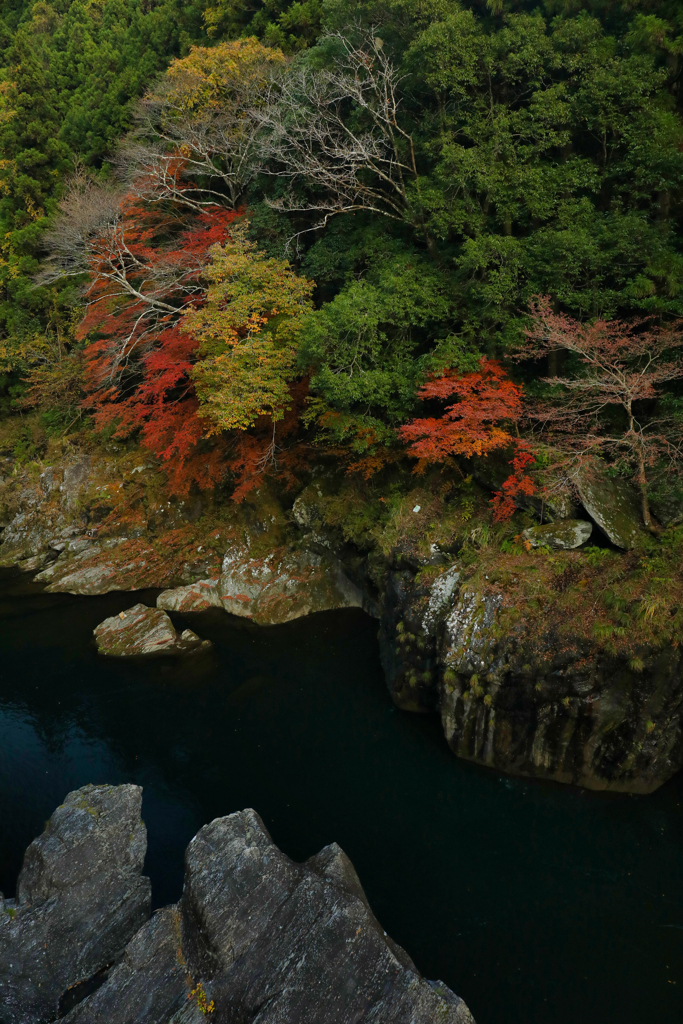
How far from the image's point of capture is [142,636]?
1330 centimetres

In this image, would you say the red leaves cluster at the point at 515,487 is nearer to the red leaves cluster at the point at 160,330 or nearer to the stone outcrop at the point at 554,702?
the stone outcrop at the point at 554,702

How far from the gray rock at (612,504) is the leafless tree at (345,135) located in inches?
282

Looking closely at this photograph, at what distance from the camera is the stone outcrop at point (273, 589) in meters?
14.3

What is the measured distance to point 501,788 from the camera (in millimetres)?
8797

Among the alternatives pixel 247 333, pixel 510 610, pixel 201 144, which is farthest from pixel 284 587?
pixel 201 144

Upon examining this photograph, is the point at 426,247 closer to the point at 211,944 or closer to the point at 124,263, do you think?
the point at 124,263

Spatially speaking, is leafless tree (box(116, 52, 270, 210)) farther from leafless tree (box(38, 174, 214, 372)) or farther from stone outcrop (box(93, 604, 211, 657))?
stone outcrop (box(93, 604, 211, 657))

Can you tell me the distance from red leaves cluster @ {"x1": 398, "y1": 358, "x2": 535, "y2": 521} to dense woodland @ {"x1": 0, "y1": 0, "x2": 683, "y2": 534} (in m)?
0.06

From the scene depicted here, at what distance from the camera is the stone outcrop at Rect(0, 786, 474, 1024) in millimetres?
5211

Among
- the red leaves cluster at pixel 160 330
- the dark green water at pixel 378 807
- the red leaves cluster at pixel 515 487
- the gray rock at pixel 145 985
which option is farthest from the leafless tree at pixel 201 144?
A: the gray rock at pixel 145 985

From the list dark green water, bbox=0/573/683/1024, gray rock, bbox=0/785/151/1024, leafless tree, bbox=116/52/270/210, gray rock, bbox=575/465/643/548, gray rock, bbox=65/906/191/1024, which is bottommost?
dark green water, bbox=0/573/683/1024

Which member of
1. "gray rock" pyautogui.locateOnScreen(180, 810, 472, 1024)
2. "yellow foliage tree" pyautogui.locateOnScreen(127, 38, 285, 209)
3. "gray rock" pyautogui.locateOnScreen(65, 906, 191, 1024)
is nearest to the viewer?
"gray rock" pyautogui.locateOnScreen(180, 810, 472, 1024)

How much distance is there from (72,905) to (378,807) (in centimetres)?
426

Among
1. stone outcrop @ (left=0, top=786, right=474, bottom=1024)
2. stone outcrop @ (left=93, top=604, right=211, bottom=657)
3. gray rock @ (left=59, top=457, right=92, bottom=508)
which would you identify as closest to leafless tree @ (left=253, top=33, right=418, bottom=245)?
stone outcrop @ (left=93, top=604, right=211, bottom=657)
